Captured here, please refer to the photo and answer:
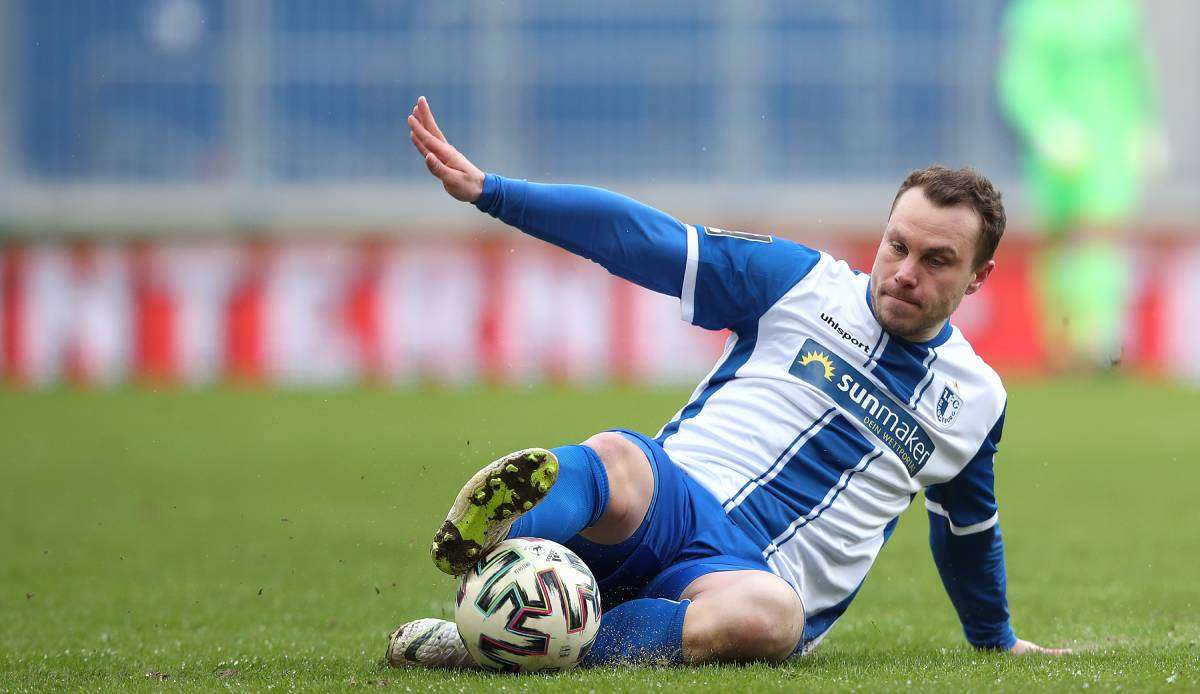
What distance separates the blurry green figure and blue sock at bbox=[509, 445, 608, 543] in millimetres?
23660

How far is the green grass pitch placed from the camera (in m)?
4.74

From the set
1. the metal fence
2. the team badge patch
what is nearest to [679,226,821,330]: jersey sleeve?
the team badge patch

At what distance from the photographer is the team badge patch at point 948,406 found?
4879 millimetres

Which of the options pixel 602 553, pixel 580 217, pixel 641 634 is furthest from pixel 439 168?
pixel 641 634

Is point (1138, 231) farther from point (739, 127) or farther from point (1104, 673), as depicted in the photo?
point (1104, 673)

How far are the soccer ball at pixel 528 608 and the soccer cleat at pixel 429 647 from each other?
0.22m

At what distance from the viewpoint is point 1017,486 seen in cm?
1254

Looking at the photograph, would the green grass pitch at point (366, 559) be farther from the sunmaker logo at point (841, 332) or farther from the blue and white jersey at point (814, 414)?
the sunmaker logo at point (841, 332)

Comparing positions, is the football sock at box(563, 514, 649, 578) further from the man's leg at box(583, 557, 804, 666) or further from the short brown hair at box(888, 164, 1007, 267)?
the short brown hair at box(888, 164, 1007, 267)

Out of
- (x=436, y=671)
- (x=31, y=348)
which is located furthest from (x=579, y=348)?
(x=436, y=671)

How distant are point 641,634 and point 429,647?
2.21 ft

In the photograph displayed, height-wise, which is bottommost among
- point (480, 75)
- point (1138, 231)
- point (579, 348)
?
point (579, 348)

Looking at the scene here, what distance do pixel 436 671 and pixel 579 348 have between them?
73.7 feet

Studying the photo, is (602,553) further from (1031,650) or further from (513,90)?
(513,90)
